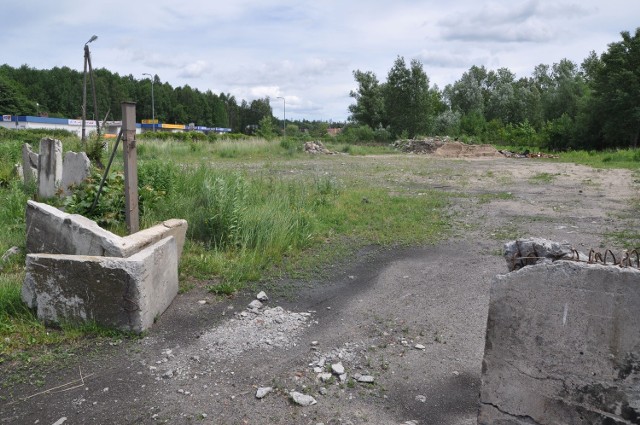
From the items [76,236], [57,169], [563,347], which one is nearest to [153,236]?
[76,236]

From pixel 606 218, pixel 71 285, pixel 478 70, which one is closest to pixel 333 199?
pixel 606 218

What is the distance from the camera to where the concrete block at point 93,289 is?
452cm

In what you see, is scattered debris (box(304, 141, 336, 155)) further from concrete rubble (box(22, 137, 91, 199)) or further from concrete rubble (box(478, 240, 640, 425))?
concrete rubble (box(478, 240, 640, 425))

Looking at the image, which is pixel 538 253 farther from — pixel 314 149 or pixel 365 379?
pixel 314 149

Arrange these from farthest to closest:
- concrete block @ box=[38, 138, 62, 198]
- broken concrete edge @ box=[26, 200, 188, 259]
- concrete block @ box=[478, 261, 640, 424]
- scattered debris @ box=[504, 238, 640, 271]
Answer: concrete block @ box=[38, 138, 62, 198], broken concrete edge @ box=[26, 200, 188, 259], scattered debris @ box=[504, 238, 640, 271], concrete block @ box=[478, 261, 640, 424]

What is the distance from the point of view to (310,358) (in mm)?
4367

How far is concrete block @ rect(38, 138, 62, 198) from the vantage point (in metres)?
9.71

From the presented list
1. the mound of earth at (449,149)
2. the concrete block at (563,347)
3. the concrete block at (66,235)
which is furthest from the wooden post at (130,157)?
the mound of earth at (449,149)

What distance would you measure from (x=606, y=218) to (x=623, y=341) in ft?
27.7

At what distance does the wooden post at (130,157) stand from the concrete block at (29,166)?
5.93m

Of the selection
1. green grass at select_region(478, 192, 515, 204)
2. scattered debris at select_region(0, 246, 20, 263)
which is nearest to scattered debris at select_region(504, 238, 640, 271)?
scattered debris at select_region(0, 246, 20, 263)

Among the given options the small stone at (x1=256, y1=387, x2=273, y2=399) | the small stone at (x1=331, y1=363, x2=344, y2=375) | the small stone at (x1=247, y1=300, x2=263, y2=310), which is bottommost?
the small stone at (x1=256, y1=387, x2=273, y2=399)

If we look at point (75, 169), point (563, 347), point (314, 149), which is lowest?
point (563, 347)

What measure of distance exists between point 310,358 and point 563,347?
212 centimetres
